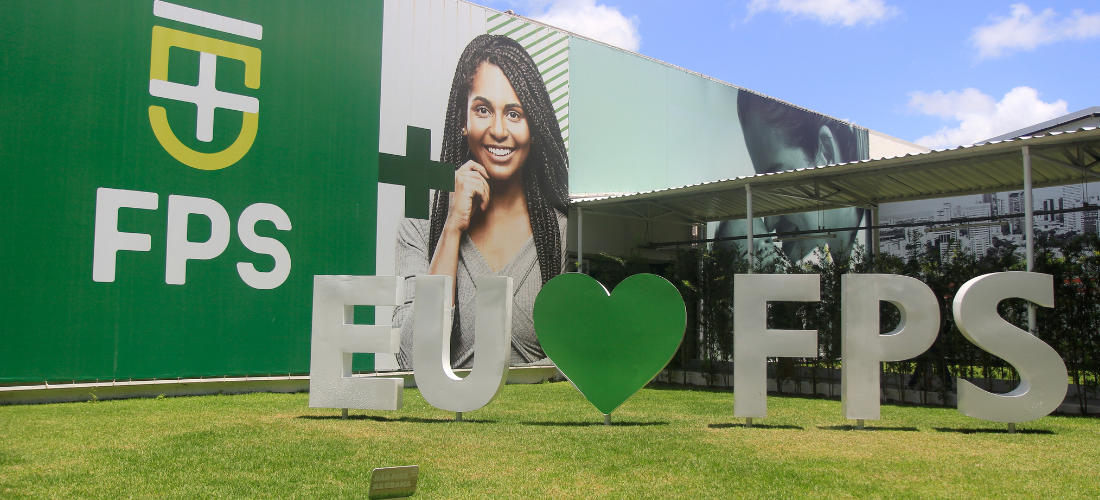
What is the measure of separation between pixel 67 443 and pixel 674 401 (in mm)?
6019

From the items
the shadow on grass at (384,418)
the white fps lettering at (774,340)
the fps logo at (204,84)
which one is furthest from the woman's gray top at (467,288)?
the white fps lettering at (774,340)

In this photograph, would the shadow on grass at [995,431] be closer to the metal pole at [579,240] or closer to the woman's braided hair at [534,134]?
the metal pole at [579,240]

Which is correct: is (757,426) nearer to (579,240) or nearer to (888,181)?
(888,181)

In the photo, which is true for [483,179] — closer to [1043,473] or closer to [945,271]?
[945,271]

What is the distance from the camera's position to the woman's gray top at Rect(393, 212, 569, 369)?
33.2 feet

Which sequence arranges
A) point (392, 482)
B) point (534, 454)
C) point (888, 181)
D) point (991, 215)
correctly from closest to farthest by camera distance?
point (392, 482), point (534, 454), point (888, 181), point (991, 215)

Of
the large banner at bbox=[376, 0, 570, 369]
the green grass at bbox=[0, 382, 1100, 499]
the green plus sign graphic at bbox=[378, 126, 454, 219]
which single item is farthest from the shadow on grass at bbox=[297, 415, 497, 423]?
the green plus sign graphic at bbox=[378, 126, 454, 219]

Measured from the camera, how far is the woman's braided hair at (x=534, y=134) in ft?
35.9

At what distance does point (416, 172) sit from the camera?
1040cm

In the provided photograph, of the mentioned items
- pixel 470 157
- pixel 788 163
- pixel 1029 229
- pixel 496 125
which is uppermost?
pixel 788 163

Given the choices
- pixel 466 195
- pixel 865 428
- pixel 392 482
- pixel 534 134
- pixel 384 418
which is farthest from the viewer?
pixel 534 134

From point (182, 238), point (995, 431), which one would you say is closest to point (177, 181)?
point (182, 238)

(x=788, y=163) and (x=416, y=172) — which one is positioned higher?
(x=788, y=163)

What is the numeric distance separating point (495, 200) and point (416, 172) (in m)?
1.31
